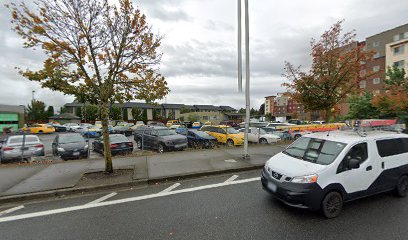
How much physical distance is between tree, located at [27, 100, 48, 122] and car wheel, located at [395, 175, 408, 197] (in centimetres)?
6269

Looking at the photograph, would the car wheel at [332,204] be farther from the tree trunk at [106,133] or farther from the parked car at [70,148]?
the parked car at [70,148]

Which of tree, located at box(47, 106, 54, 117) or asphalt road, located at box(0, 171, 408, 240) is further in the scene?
tree, located at box(47, 106, 54, 117)

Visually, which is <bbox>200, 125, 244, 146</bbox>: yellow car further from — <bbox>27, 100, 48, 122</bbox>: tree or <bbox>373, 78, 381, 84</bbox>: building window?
<bbox>27, 100, 48, 122</bbox>: tree

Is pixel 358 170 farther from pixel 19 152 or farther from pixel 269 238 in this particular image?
pixel 19 152

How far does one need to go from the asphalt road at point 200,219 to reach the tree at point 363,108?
17249 millimetres

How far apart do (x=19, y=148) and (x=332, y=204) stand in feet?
39.6

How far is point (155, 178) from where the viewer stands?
19.5 feet

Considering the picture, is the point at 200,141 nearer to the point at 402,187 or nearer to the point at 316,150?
the point at 316,150

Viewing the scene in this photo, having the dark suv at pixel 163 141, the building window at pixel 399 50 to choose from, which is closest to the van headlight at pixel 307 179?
the dark suv at pixel 163 141

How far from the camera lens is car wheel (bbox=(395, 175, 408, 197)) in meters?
4.48

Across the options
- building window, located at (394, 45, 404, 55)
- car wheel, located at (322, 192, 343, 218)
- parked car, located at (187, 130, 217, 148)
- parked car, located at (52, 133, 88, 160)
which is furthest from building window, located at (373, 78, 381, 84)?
parked car, located at (52, 133, 88, 160)

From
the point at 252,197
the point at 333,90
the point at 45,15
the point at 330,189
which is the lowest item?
the point at 252,197

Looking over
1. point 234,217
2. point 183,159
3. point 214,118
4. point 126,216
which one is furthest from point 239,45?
point 214,118

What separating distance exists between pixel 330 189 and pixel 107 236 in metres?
4.12
